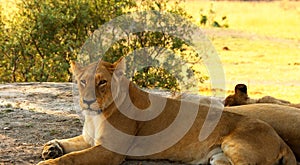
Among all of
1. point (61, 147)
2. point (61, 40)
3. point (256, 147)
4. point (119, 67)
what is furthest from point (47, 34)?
point (256, 147)

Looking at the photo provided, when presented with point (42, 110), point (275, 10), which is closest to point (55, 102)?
point (42, 110)

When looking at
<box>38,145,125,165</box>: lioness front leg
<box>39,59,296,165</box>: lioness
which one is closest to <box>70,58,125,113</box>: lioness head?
<box>39,59,296,165</box>: lioness

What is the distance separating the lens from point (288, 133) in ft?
19.1

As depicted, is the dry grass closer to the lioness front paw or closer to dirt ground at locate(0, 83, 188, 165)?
A: dirt ground at locate(0, 83, 188, 165)

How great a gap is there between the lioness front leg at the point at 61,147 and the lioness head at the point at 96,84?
46cm

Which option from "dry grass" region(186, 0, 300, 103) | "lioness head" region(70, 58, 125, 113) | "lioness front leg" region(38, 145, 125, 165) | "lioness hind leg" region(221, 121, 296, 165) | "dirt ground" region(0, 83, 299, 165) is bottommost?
"dry grass" region(186, 0, 300, 103)

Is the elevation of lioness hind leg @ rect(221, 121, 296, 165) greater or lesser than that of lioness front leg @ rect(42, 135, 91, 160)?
greater

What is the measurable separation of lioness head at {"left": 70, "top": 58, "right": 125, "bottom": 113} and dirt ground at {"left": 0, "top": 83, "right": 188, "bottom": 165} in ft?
1.98

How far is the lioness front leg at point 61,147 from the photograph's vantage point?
568 centimetres

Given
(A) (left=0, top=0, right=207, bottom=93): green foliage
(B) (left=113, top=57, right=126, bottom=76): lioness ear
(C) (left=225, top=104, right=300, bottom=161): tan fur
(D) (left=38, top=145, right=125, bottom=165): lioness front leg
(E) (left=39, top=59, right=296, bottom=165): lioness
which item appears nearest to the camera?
(D) (left=38, top=145, right=125, bottom=165): lioness front leg

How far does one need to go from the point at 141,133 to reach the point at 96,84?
626 mm

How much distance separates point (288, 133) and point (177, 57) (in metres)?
6.98

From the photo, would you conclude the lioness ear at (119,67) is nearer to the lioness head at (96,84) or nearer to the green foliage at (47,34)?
the lioness head at (96,84)

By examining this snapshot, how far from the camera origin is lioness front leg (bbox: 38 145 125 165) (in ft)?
17.2
